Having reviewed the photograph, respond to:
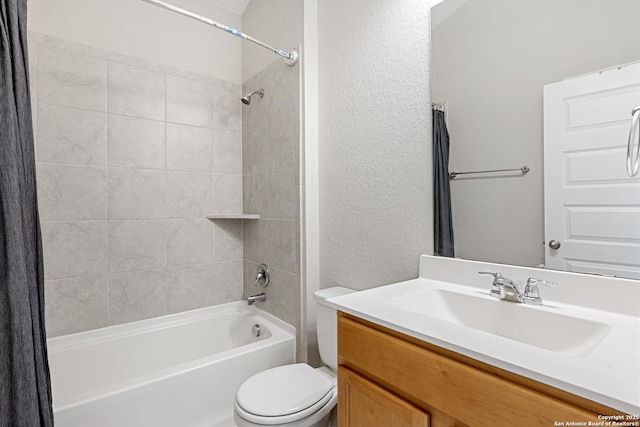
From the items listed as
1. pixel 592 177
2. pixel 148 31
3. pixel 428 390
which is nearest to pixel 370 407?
pixel 428 390

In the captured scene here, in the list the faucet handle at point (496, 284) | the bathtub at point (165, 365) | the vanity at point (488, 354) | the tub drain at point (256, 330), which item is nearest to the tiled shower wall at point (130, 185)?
the bathtub at point (165, 365)

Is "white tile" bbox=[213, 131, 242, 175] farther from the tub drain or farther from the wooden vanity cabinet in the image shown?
the wooden vanity cabinet

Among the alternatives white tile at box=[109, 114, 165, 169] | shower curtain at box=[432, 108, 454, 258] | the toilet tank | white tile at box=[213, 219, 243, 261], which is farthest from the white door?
white tile at box=[109, 114, 165, 169]

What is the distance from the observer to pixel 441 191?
1307 mm

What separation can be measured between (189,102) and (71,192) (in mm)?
892

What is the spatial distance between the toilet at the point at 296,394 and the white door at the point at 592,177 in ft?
3.07

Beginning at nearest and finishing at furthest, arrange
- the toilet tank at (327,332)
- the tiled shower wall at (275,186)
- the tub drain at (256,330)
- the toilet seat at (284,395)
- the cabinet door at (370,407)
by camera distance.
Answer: the cabinet door at (370,407) → the toilet seat at (284,395) → the toilet tank at (327,332) → the tiled shower wall at (275,186) → the tub drain at (256,330)

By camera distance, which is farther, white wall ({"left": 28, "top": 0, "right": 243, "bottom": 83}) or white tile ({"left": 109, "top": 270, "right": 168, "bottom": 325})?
white tile ({"left": 109, "top": 270, "right": 168, "bottom": 325})

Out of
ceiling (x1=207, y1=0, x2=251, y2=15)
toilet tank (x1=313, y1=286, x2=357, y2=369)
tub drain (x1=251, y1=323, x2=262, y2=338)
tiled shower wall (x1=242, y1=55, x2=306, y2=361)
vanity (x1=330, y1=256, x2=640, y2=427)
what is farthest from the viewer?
ceiling (x1=207, y1=0, x2=251, y2=15)

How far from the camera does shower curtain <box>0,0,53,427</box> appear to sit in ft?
3.07

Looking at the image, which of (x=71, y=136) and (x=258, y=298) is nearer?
(x=71, y=136)

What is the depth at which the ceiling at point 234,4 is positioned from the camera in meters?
2.28

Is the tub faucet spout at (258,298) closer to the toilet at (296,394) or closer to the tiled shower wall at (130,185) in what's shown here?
the tiled shower wall at (130,185)

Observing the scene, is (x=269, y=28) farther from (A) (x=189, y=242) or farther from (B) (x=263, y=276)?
(B) (x=263, y=276)
